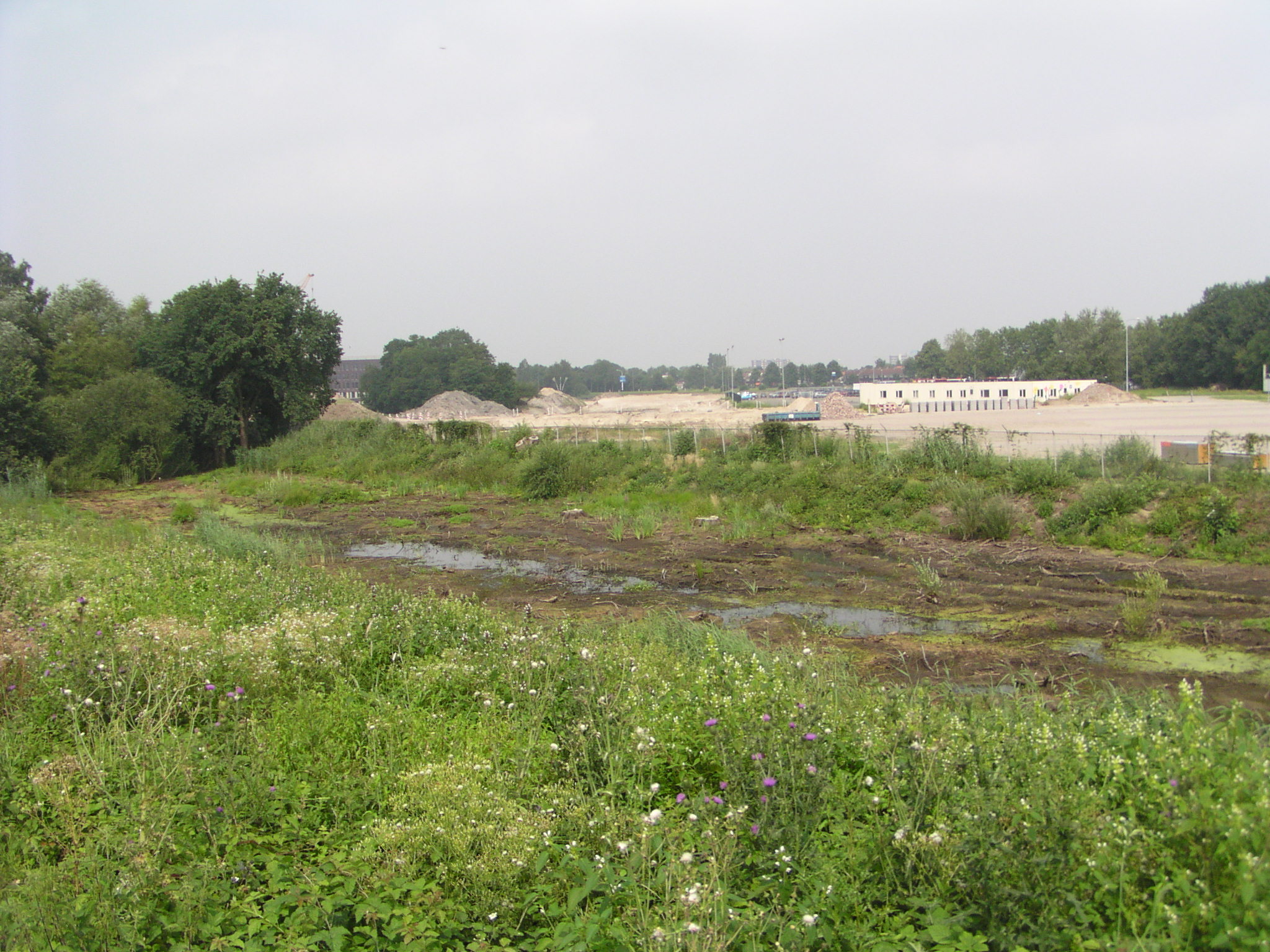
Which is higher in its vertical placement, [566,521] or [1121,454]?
[1121,454]

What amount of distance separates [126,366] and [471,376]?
49.3m

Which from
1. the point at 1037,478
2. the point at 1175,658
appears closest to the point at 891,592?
the point at 1175,658

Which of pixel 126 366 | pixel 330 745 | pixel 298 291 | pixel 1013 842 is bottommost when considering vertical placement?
pixel 330 745

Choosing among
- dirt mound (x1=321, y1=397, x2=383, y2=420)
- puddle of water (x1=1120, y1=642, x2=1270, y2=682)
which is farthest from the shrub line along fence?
dirt mound (x1=321, y1=397, x2=383, y2=420)

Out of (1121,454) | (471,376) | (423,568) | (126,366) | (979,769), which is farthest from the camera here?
(471,376)

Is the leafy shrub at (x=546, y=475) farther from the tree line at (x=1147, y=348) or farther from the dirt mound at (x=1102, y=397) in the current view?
the tree line at (x=1147, y=348)

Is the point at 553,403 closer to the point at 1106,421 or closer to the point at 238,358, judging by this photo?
the point at 238,358

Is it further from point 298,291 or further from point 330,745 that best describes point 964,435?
point 298,291

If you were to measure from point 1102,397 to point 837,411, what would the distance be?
1999 cm

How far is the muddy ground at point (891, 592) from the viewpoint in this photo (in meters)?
10.0

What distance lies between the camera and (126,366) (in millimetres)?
45031

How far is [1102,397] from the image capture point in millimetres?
62781

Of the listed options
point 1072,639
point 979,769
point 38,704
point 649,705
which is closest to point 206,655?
point 38,704

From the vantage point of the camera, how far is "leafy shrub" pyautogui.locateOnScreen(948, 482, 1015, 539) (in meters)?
18.0
